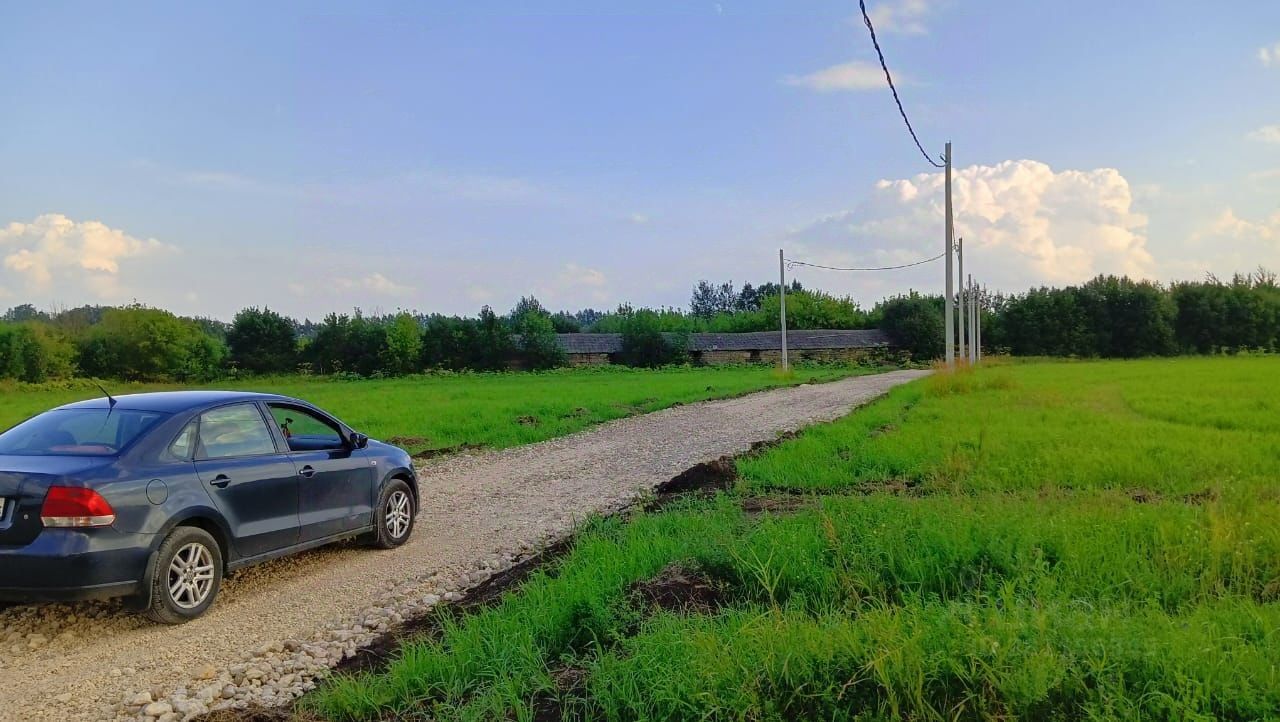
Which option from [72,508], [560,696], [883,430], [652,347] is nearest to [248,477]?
[72,508]

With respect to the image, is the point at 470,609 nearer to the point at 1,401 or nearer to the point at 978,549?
the point at 978,549

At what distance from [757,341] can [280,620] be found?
258 feet

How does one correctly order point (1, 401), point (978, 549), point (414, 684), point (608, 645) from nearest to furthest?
point (414, 684) → point (608, 645) → point (978, 549) → point (1, 401)

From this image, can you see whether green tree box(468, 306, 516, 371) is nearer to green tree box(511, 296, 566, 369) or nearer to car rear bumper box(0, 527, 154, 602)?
green tree box(511, 296, 566, 369)

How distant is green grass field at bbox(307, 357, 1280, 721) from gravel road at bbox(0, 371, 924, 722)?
0.72m

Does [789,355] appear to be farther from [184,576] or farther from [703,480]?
[184,576]

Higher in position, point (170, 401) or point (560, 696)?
point (170, 401)

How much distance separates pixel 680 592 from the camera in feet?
17.2

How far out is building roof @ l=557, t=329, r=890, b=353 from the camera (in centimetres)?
7875

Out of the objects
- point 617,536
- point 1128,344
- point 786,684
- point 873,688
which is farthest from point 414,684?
point 1128,344

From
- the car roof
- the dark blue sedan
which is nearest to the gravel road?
the dark blue sedan

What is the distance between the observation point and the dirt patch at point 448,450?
15.2 metres

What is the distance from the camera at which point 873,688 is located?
3613 mm

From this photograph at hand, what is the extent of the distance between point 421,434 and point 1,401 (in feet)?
114
